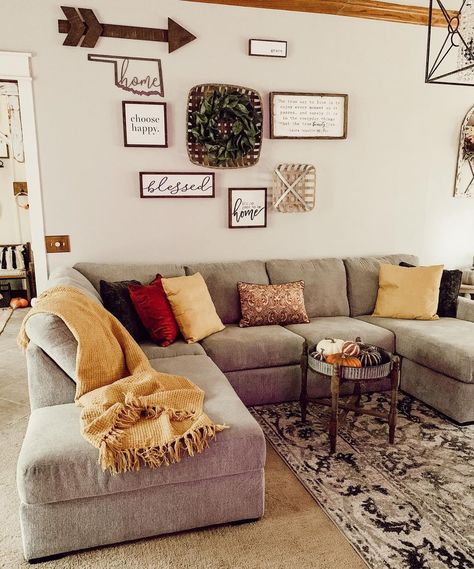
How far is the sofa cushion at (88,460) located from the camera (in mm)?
1649

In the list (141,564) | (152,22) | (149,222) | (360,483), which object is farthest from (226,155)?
(141,564)

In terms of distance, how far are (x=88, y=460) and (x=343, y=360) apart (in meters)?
1.35

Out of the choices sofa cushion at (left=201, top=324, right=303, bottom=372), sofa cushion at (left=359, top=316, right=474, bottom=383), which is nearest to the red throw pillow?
sofa cushion at (left=201, top=324, right=303, bottom=372)

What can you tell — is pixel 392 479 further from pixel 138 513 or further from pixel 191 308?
pixel 191 308

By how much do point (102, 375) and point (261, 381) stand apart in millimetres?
1216

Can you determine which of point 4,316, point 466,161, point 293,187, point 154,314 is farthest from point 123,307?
point 4,316

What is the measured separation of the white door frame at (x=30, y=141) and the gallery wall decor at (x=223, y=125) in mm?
1049

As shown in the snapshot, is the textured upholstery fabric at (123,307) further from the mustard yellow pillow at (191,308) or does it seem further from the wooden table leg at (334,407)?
the wooden table leg at (334,407)

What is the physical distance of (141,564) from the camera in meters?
1.72

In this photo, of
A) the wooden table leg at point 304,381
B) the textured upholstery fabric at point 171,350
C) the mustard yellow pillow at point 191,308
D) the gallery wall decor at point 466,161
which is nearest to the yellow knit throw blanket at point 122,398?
the textured upholstery fabric at point 171,350

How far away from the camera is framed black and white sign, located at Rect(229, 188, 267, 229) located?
3.62m

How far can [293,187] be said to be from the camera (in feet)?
12.2

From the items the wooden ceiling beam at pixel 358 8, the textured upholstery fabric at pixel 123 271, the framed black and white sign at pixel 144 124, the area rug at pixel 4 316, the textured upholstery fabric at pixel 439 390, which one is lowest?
the area rug at pixel 4 316

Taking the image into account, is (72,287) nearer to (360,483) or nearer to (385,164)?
(360,483)
